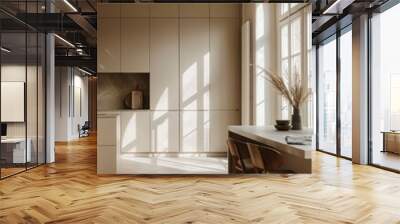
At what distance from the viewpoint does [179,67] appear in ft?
13.3

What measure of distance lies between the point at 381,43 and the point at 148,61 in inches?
146

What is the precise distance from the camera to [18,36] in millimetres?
5273

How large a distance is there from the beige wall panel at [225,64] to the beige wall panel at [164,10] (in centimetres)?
45

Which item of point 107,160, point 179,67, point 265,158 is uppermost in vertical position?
point 179,67

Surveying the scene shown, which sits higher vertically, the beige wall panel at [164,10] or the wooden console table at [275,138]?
the beige wall panel at [164,10]

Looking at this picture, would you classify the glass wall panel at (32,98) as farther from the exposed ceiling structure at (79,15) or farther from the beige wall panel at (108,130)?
the beige wall panel at (108,130)

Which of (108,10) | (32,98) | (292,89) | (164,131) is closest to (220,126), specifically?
(164,131)

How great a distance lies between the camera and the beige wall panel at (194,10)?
401cm

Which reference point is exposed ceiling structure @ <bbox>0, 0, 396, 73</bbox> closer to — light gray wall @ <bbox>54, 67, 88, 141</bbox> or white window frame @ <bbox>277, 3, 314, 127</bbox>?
white window frame @ <bbox>277, 3, 314, 127</bbox>

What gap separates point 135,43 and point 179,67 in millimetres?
546

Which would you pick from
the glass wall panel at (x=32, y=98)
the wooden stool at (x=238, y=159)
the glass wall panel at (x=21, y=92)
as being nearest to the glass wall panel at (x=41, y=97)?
the glass wall panel at (x=21, y=92)

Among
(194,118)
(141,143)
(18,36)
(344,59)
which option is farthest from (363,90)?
(18,36)

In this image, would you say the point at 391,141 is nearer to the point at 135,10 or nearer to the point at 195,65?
the point at 195,65

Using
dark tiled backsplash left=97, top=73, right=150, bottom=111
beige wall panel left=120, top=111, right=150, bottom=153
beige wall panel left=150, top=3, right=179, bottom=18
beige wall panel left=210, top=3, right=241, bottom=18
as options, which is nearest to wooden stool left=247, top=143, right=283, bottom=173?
beige wall panel left=120, top=111, right=150, bottom=153
